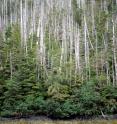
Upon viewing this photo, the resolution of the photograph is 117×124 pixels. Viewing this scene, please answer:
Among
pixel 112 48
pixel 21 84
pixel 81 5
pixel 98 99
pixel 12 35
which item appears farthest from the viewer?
pixel 81 5

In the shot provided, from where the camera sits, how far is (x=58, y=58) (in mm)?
27719

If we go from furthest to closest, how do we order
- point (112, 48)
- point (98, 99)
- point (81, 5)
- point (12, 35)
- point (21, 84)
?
point (81, 5)
point (12, 35)
point (112, 48)
point (21, 84)
point (98, 99)

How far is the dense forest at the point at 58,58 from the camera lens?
80.8 ft

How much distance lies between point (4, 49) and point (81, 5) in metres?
8.13

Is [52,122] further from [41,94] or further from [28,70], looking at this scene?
[28,70]

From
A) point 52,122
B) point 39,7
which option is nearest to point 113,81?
point 52,122

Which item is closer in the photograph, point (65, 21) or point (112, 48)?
point (112, 48)

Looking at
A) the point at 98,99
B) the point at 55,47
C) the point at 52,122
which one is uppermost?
the point at 55,47

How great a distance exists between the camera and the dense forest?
24.6 m

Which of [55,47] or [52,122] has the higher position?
[55,47]

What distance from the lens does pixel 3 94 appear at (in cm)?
2588

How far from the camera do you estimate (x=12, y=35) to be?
96.9 ft

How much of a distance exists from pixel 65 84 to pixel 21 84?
119 inches

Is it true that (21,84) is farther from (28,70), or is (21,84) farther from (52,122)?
(52,122)
